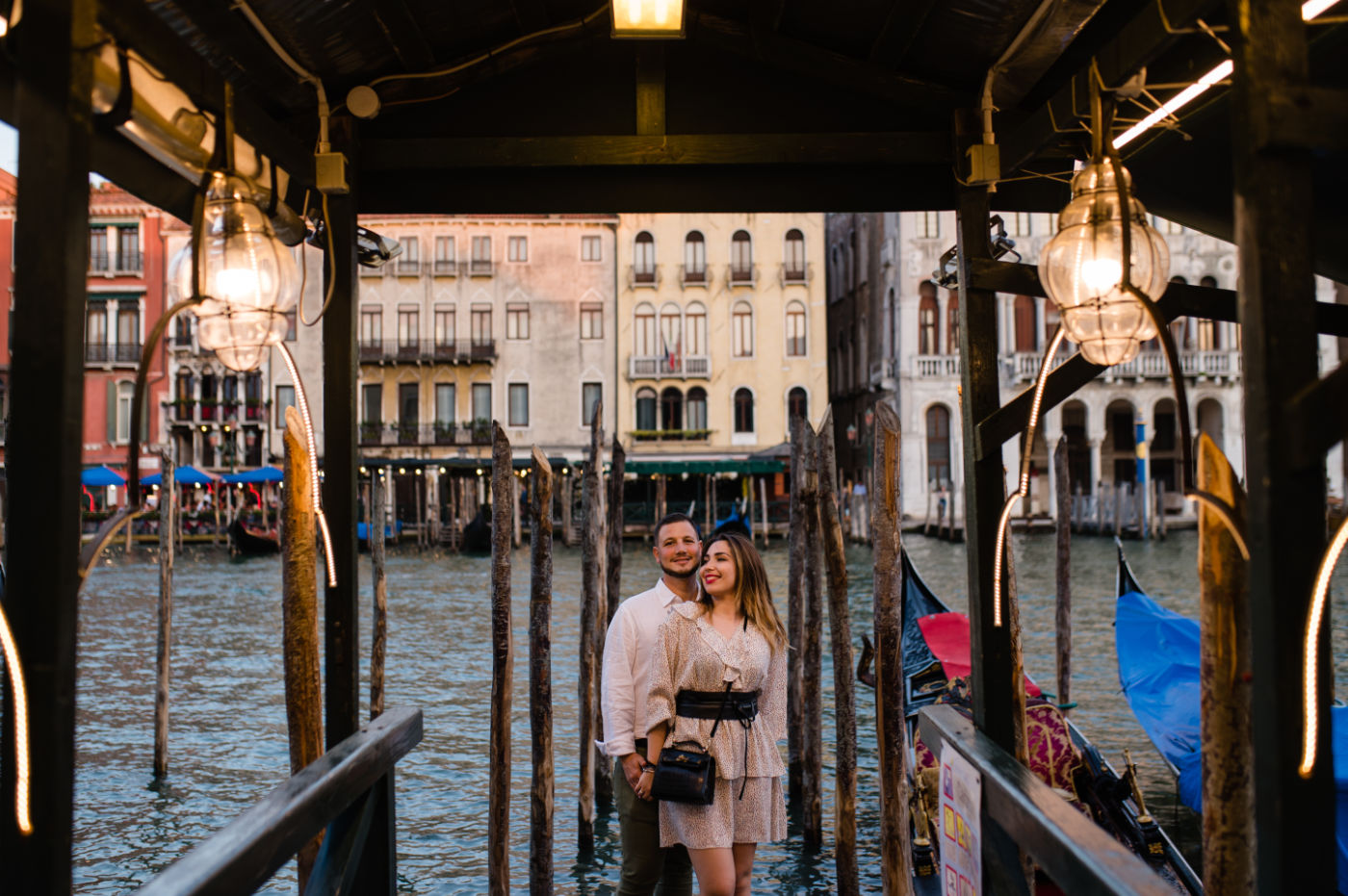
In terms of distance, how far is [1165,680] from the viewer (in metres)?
5.88

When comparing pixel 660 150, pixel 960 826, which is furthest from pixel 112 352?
pixel 960 826

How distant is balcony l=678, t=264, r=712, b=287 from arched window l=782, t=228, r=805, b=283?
2051 millimetres

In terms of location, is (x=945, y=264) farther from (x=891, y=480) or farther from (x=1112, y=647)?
(x=1112, y=647)

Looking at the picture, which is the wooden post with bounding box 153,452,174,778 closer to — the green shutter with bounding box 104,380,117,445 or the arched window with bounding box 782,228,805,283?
the arched window with bounding box 782,228,805,283

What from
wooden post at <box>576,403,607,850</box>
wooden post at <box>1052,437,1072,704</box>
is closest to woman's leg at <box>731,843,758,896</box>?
wooden post at <box>576,403,607,850</box>

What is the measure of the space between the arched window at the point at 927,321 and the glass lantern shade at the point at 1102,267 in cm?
2607

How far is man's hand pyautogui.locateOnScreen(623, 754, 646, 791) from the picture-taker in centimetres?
305

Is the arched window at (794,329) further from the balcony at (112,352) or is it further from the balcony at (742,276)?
the balcony at (112,352)

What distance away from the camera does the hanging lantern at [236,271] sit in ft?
7.72

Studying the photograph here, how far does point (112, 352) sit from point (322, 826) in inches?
1247

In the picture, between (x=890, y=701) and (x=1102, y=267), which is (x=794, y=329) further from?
(x=1102, y=267)

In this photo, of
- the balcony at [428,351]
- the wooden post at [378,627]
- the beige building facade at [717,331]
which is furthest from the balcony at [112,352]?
the wooden post at [378,627]

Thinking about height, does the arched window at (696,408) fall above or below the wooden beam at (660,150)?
above

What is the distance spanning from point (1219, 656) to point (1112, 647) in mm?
9804
